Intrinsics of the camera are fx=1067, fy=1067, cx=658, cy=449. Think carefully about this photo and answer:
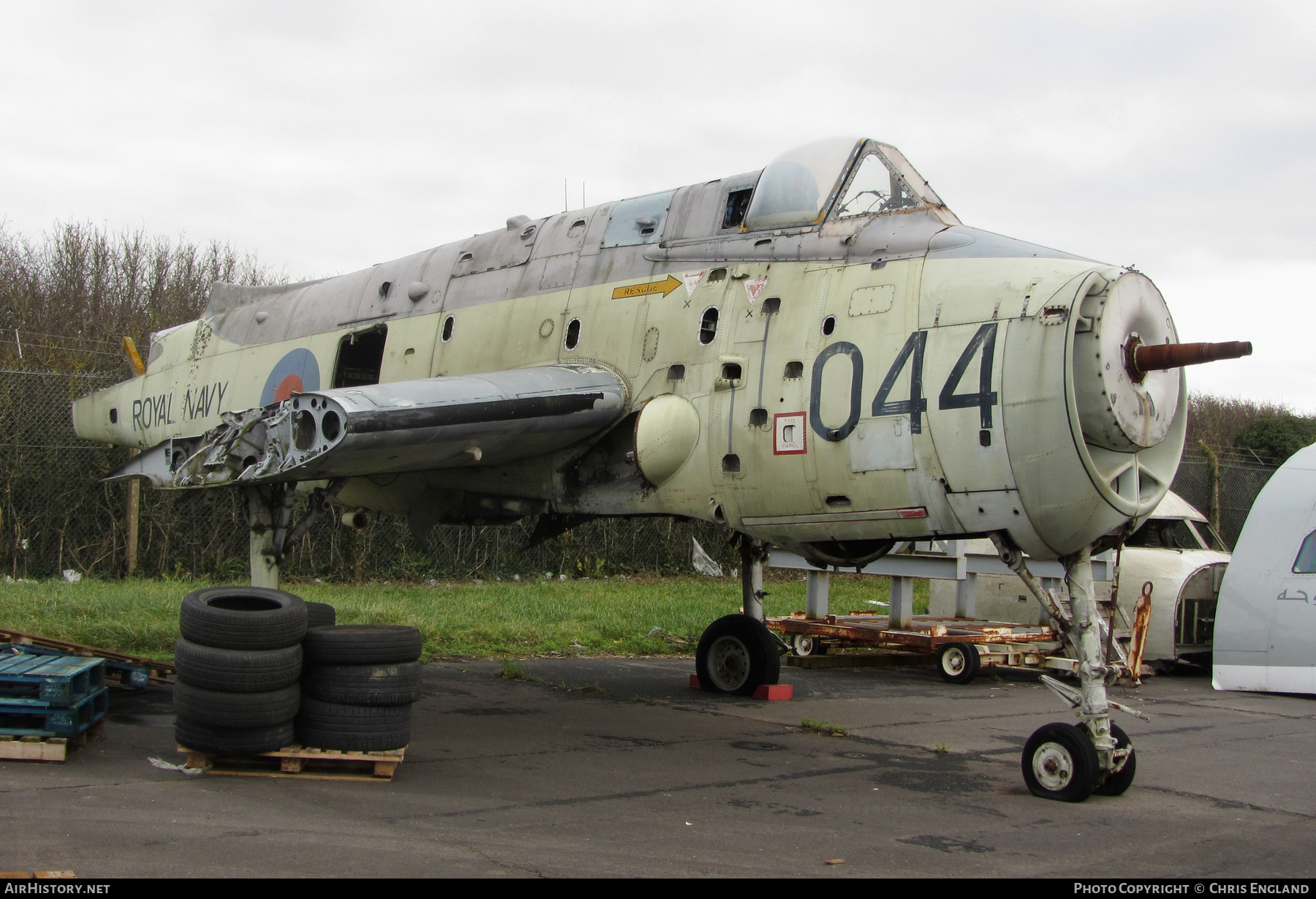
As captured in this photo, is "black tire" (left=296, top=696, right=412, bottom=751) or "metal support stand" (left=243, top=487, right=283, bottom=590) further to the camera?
"metal support stand" (left=243, top=487, right=283, bottom=590)

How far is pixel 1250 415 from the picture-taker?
4253cm

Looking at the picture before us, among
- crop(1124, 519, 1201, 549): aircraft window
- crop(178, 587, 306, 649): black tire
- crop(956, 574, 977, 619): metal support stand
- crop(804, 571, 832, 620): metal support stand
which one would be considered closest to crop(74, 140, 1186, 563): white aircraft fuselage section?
crop(178, 587, 306, 649): black tire

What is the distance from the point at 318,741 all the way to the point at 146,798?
1100 mm

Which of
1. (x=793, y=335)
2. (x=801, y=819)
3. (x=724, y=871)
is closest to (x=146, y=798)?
(x=724, y=871)

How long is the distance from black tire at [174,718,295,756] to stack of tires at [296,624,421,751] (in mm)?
295

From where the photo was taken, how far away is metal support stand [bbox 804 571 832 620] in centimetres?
1488

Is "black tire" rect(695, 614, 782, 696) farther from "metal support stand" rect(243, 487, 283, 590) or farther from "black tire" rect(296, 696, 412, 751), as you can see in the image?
"black tire" rect(296, 696, 412, 751)

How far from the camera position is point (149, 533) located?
55.6 ft

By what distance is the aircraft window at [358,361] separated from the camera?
10.7m

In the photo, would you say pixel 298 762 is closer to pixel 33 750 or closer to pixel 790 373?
pixel 33 750

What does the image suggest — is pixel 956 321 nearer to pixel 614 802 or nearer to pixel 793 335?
pixel 793 335

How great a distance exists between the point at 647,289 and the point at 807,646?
7528mm

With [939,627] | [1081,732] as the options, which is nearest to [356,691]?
[1081,732]

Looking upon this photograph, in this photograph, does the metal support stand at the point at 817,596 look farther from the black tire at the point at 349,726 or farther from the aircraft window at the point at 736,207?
the black tire at the point at 349,726
